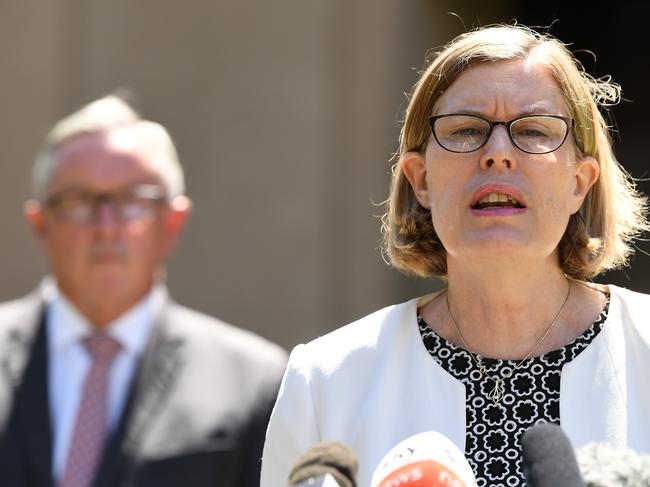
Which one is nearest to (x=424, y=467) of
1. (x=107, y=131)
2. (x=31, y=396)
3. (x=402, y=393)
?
(x=402, y=393)

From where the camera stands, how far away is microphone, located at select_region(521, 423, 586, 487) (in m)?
1.68

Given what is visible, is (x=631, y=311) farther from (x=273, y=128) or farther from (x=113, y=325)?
(x=273, y=128)

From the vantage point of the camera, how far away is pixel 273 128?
7.20m

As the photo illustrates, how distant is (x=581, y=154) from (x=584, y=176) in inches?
2.4

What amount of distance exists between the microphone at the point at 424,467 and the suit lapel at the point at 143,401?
→ 1.64m

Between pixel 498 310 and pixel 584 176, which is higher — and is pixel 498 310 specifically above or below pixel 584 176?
below

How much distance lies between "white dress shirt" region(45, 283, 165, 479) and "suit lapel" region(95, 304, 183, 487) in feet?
0.10

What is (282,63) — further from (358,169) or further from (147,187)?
(147,187)

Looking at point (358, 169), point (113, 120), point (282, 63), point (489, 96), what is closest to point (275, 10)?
point (282, 63)

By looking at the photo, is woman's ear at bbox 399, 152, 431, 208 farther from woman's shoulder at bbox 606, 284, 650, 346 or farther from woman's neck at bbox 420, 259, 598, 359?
woman's shoulder at bbox 606, 284, 650, 346

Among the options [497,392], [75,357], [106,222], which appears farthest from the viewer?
[106,222]

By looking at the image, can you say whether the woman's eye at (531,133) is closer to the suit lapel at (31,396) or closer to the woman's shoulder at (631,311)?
the woman's shoulder at (631,311)

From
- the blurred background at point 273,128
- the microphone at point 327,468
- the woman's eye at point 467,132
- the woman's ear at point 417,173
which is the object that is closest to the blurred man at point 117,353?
the woman's ear at point 417,173

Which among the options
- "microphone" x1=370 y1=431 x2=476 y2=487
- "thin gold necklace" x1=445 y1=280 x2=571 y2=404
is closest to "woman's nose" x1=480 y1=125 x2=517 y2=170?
"thin gold necklace" x1=445 y1=280 x2=571 y2=404
